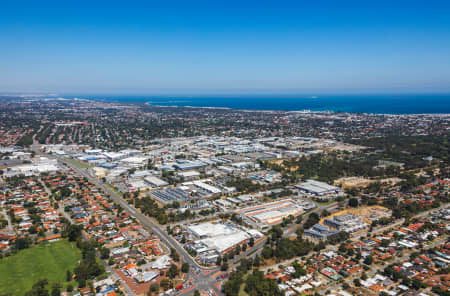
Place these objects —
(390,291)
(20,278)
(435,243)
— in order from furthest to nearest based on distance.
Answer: (435,243)
(20,278)
(390,291)

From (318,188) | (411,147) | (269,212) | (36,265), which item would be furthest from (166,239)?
(411,147)

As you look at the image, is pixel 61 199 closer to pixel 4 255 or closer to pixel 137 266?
pixel 4 255

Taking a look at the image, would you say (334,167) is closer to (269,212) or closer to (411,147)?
(269,212)

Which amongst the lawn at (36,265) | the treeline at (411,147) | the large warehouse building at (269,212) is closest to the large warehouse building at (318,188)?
the large warehouse building at (269,212)

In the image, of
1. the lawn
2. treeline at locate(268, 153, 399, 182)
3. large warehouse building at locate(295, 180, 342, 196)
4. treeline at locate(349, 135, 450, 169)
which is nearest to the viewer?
the lawn

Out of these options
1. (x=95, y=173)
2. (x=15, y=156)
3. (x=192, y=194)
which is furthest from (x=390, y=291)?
(x=15, y=156)

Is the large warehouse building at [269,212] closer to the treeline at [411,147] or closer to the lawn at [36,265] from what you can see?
the lawn at [36,265]

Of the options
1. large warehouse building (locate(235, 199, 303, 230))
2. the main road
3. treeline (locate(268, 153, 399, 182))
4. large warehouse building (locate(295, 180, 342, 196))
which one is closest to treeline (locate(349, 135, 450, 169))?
treeline (locate(268, 153, 399, 182))

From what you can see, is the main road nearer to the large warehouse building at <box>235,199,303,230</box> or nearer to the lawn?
the lawn
